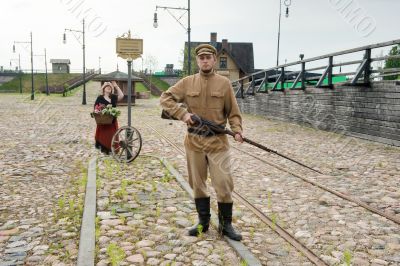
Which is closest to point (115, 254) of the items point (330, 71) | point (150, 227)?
point (150, 227)

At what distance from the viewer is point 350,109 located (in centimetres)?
1316

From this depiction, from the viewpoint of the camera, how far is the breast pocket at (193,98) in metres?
4.30

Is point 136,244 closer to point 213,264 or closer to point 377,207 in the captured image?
point 213,264

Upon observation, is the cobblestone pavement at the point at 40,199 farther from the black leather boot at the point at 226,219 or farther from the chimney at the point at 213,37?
the chimney at the point at 213,37

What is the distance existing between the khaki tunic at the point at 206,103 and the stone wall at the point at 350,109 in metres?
8.13

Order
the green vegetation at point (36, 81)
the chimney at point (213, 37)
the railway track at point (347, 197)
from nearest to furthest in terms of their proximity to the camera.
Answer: the railway track at point (347, 197), the chimney at point (213, 37), the green vegetation at point (36, 81)

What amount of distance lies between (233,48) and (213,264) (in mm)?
56390

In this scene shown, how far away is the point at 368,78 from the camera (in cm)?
1230

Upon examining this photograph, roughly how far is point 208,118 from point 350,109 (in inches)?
398

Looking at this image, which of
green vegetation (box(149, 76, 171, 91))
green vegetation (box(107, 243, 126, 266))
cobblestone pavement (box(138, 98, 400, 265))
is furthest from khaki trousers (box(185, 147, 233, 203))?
green vegetation (box(149, 76, 171, 91))

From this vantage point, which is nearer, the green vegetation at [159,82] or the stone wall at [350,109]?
the stone wall at [350,109]

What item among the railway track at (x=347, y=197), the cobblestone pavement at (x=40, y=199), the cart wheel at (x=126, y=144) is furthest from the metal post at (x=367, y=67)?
the cobblestone pavement at (x=40, y=199)

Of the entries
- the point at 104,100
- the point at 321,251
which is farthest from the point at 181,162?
the point at 321,251

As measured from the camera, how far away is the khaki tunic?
4.29 meters
